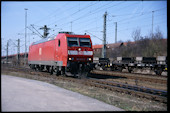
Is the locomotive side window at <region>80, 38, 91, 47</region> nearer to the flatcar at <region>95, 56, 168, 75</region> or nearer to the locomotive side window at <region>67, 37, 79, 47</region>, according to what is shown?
the locomotive side window at <region>67, 37, 79, 47</region>

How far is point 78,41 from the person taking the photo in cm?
1564

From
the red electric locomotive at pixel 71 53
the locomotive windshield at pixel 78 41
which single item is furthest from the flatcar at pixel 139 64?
the locomotive windshield at pixel 78 41

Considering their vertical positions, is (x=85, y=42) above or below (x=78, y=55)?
above

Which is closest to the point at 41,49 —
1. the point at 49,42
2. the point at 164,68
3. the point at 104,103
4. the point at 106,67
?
the point at 49,42

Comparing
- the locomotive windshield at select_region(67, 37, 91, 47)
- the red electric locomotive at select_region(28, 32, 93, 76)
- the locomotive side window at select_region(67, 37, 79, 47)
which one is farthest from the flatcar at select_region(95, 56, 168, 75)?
the locomotive side window at select_region(67, 37, 79, 47)

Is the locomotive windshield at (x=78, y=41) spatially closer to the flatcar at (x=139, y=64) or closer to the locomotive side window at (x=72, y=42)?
the locomotive side window at (x=72, y=42)

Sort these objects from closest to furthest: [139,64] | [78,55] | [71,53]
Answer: [71,53]
[78,55]
[139,64]

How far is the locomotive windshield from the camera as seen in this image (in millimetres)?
15255

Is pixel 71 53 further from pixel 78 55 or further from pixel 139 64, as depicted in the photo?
pixel 139 64

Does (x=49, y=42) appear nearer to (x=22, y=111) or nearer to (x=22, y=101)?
(x=22, y=101)

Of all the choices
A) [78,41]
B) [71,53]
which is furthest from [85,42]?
[71,53]

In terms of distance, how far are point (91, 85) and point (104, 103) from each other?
4.46 m

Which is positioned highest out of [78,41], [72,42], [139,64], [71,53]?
[78,41]

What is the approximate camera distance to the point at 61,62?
1555cm
